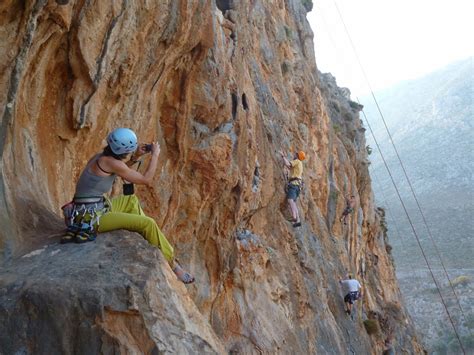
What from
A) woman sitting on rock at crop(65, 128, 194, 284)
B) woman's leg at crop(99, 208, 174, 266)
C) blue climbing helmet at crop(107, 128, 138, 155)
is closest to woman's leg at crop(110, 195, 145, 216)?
woman sitting on rock at crop(65, 128, 194, 284)

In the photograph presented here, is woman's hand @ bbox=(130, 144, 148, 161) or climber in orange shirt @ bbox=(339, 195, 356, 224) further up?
woman's hand @ bbox=(130, 144, 148, 161)

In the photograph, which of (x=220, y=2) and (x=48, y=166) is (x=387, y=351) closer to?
(x=220, y=2)

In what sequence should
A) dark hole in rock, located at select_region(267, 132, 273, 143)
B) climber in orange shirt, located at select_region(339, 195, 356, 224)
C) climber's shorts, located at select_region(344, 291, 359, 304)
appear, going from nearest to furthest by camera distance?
1. dark hole in rock, located at select_region(267, 132, 273, 143)
2. climber's shorts, located at select_region(344, 291, 359, 304)
3. climber in orange shirt, located at select_region(339, 195, 356, 224)

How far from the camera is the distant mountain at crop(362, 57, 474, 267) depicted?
66.9m

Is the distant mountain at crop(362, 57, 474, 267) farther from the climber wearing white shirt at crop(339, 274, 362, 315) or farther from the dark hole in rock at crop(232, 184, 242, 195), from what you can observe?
the dark hole in rock at crop(232, 184, 242, 195)

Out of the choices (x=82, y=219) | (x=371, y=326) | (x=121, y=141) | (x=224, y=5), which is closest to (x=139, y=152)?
(x=121, y=141)

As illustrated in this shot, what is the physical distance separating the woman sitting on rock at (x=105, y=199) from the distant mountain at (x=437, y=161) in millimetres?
61129

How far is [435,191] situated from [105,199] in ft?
280

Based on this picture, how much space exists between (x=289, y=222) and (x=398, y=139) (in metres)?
105

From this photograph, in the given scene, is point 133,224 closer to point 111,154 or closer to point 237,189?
point 111,154

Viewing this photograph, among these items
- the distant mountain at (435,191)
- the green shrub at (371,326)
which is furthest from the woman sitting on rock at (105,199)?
the distant mountain at (435,191)

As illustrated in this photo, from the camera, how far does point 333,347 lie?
1251 cm

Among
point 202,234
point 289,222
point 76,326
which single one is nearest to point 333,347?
point 289,222

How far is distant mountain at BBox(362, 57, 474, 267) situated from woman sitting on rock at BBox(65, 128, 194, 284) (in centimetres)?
6113
